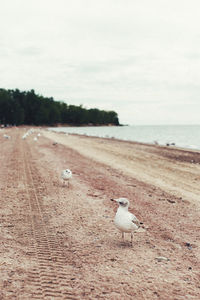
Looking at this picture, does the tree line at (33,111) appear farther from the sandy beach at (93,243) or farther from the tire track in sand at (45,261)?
the tire track in sand at (45,261)

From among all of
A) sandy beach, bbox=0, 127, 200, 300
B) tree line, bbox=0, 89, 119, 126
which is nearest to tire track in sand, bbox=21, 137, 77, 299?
sandy beach, bbox=0, 127, 200, 300

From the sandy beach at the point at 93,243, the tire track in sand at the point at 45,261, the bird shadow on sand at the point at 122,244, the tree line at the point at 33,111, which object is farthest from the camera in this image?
the tree line at the point at 33,111

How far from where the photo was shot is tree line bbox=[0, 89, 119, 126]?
124 metres

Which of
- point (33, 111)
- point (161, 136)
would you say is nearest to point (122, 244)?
point (161, 136)

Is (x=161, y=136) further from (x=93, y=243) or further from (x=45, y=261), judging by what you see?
(x=45, y=261)

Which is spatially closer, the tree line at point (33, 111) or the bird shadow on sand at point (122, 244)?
the bird shadow on sand at point (122, 244)

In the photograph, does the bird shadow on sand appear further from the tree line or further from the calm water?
the tree line

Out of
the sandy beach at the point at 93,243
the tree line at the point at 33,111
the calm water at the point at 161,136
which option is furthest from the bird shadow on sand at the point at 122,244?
the tree line at the point at 33,111

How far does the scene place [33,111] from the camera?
14188 cm

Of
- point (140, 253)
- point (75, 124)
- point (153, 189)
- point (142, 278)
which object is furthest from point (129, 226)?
point (75, 124)

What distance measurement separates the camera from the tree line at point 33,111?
123938mm

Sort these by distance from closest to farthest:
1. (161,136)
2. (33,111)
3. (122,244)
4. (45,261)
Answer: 1. (45,261)
2. (122,244)
3. (161,136)
4. (33,111)

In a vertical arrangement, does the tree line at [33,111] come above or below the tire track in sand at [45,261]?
above

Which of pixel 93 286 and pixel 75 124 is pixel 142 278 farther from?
pixel 75 124
